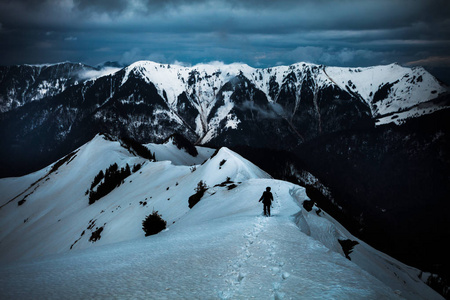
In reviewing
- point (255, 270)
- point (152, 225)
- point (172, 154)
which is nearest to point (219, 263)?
point (255, 270)

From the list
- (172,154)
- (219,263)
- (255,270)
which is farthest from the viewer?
(172,154)

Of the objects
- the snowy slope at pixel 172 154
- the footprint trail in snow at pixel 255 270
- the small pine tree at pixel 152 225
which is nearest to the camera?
the footprint trail in snow at pixel 255 270

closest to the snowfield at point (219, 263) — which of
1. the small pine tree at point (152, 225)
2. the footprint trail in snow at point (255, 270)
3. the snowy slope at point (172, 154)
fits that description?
the footprint trail in snow at point (255, 270)

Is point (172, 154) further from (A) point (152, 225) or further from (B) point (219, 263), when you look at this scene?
(B) point (219, 263)

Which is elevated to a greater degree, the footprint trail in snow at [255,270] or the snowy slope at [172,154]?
the footprint trail in snow at [255,270]

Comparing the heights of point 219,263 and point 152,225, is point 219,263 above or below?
above

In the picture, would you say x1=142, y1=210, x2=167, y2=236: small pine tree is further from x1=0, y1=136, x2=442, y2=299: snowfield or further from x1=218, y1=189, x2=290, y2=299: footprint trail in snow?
x1=218, y1=189, x2=290, y2=299: footprint trail in snow

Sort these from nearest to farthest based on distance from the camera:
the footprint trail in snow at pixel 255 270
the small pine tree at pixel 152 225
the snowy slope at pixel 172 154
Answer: the footprint trail in snow at pixel 255 270
the small pine tree at pixel 152 225
the snowy slope at pixel 172 154

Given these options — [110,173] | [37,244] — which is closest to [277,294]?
[37,244]

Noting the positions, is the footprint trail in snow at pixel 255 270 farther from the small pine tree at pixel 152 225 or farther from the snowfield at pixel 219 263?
the small pine tree at pixel 152 225

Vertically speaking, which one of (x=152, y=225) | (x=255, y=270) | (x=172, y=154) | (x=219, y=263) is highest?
(x=255, y=270)

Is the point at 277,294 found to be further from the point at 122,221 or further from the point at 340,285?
the point at 122,221

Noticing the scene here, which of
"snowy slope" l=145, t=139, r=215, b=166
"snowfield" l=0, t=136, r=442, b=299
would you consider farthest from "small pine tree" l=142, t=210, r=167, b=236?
"snowy slope" l=145, t=139, r=215, b=166

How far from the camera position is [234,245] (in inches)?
577
